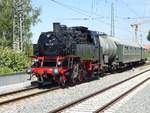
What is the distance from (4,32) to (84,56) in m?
41.0

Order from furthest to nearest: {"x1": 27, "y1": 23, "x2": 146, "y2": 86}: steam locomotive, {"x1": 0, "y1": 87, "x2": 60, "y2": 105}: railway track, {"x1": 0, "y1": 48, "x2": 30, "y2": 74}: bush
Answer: {"x1": 0, "y1": 48, "x2": 30, "y2": 74}: bush
{"x1": 27, "y1": 23, "x2": 146, "y2": 86}: steam locomotive
{"x1": 0, "y1": 87, "x2": 60, "y2": 105}: railway track

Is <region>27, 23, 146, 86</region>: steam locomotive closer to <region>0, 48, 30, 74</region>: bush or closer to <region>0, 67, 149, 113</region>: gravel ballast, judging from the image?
<region>0, 67, 149, 113</region>: gravel ballast

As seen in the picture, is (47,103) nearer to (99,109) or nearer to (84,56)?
(99,109)

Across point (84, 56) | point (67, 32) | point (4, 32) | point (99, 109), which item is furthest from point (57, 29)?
point (4, 32)

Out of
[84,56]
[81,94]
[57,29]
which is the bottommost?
[81,94]

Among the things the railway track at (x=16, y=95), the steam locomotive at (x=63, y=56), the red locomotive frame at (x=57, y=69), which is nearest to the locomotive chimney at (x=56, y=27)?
the steam locomotive at (x=63, y=56)

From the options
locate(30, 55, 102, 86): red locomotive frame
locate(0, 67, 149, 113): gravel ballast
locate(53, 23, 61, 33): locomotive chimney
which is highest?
locate(53, 23, 61, 33): locomotive chimney

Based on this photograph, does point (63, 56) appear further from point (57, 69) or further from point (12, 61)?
point (12, 61)

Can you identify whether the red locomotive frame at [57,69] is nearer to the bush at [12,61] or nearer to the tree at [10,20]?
the bush at [12,61]

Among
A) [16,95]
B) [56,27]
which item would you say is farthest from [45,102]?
[56,27]

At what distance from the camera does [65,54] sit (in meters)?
21.3

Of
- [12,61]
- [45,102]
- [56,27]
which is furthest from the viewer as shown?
[12,61]

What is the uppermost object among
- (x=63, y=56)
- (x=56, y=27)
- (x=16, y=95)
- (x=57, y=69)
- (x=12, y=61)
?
(x=56, y=27)

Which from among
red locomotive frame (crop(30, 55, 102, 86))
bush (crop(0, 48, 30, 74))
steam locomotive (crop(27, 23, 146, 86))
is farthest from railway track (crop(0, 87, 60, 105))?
bush (crop(0, 48, 30, 74))
